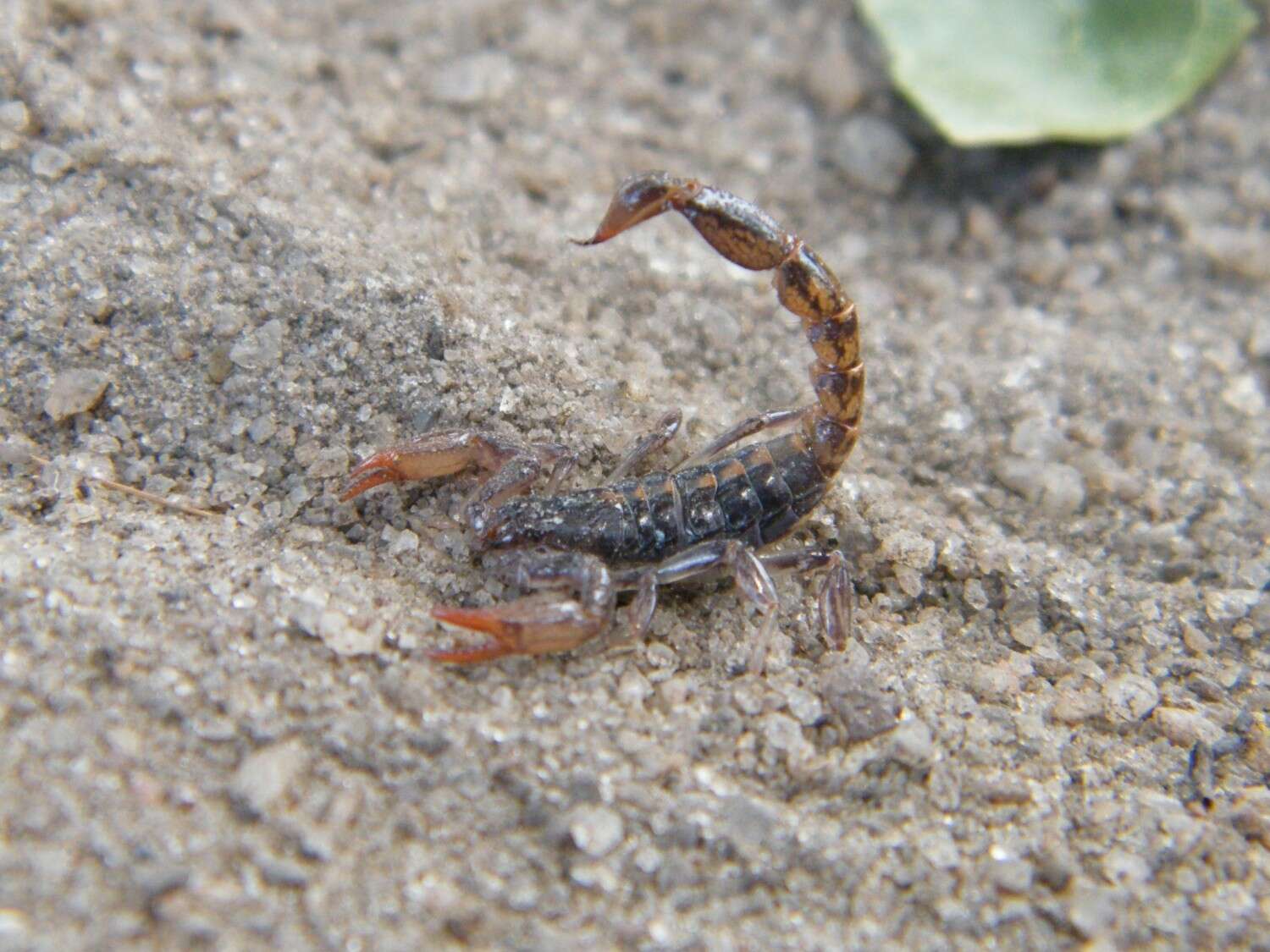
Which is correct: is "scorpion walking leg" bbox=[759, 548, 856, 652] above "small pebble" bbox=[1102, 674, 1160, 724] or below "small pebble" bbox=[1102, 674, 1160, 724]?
above

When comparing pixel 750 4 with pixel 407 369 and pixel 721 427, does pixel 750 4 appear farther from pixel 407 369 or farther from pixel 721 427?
pixel 407 369

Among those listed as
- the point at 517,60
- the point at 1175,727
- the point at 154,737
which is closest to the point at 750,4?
the point at 517,60

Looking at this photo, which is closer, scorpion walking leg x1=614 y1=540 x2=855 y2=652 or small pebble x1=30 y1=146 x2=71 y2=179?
scorpion walking leg x1=614 y1=540 x2=855 y2=652

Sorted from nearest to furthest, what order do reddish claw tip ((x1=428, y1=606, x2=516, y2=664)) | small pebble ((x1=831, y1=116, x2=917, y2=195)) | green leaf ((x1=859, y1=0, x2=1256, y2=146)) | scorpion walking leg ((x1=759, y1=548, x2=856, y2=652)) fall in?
reddish claw tip ((x1=428, y1=606, x2=516, y2=664)) → scorpion walking leg ((x1=759, y1=548, x2=856, y2=652)) → green leaf ((x1=859, y1=0, x2=1256, y2=146)) → small pebble ((x1=831, y1=116, x2=917, y2=195))

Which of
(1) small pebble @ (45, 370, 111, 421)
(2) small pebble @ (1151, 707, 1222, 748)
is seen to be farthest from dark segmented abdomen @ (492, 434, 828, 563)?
(1) small pebble @ (45, 370, 111, 421)

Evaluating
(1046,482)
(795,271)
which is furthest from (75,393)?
(1046,482)

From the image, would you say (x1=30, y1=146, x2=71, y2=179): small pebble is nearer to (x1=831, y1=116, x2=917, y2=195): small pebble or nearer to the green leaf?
(x1=831, y1=116, x2=917, y2=195): small pebble

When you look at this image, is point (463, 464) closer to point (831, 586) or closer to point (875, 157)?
point (831, 586)

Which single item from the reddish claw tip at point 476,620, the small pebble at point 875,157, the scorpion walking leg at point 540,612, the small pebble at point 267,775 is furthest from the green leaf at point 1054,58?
the small pebble at point 267,775
